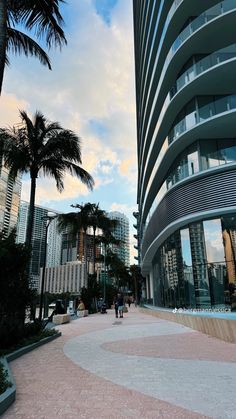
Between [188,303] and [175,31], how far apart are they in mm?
19529

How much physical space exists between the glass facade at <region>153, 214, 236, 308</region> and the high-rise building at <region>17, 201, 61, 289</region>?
911cm

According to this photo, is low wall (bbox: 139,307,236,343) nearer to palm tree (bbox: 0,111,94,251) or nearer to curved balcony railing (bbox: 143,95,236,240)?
palm tree (bbox: 0,111,94,251)

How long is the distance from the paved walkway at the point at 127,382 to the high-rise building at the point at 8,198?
38.0 ft

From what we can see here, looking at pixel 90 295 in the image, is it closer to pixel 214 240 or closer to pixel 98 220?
pixel 98 220

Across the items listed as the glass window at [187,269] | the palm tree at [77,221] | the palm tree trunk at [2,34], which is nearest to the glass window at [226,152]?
the glass window at [187,269]

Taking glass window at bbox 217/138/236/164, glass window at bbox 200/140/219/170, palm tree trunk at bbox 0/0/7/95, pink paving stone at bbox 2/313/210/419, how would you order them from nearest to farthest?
pink paving stone at bbox 2/313/210/419, palm tree trunk at bbox 0/0/7/95, glass window at bbox 217/138/236/164, glass window at bbox 200/140/219/170

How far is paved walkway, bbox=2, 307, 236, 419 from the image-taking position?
4.46m

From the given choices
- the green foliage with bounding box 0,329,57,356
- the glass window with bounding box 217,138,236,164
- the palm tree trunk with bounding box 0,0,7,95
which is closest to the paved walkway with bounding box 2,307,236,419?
the green foliage with bounding box 0,329,57,356

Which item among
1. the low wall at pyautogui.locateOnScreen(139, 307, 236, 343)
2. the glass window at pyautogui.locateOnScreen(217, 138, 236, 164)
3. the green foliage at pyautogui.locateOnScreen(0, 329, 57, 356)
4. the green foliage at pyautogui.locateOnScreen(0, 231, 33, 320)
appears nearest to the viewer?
the green foliage at pyautogui.locateOnScreen(0, 329, 57, 356)

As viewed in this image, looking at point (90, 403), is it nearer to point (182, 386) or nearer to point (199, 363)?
point (182, 386)

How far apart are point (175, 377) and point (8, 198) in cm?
1707

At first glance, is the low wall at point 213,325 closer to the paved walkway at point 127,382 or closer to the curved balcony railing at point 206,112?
the paved walkway at point 127,382

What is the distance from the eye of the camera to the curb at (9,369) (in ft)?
14.9

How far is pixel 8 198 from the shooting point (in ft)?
67.9
